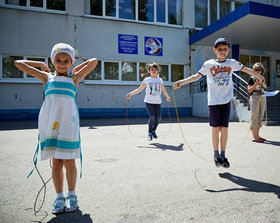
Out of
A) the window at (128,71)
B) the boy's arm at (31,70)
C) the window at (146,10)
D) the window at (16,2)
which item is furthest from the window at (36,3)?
the boy's arm at (31,70)

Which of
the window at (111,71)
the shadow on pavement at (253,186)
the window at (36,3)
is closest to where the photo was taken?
the shadow on pavement at (253,186)

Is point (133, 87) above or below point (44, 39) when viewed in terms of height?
below

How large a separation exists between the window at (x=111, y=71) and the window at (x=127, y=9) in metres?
2.77

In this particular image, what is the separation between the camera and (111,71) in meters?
13.0

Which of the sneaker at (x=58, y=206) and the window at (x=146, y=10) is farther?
the window at (x=146, y=10)

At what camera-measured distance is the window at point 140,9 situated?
41.7ft

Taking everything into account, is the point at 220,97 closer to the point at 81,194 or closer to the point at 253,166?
the point at 253,166

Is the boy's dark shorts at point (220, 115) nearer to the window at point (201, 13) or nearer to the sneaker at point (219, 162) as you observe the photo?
the sneaker at point (219, 162)

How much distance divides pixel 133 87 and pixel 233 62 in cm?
1012

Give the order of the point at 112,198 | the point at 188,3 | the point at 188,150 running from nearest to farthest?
the point at 112,198 < the point at 188,150 < the point at 188,3

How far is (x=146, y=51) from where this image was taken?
13.5 metres

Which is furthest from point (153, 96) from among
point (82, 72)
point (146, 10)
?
point (146, 10)

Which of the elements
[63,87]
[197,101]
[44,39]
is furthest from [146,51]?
[63,87]

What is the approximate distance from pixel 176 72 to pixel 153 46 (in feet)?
7.07
